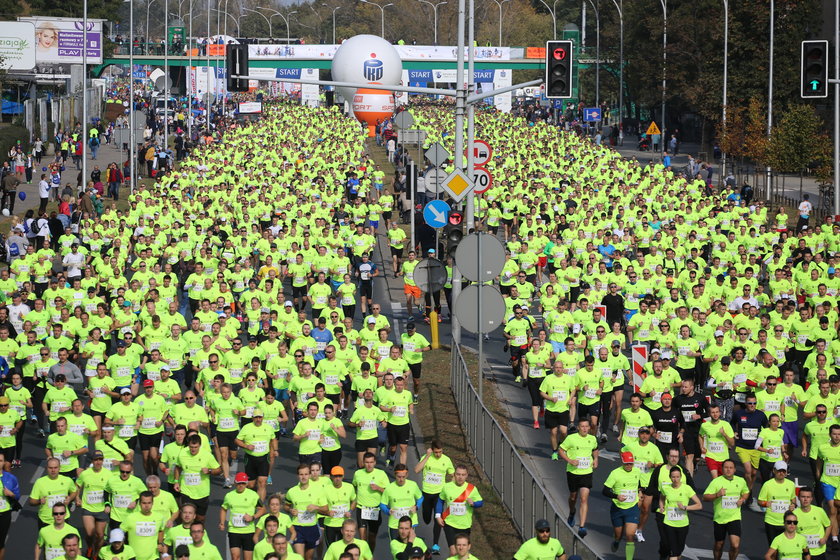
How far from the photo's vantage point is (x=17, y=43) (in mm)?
72500

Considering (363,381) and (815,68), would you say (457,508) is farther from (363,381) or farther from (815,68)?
(815,68)

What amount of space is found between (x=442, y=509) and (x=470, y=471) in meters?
3.56

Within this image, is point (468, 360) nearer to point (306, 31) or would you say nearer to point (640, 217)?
point (640, 217)

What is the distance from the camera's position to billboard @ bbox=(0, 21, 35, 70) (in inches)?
2847

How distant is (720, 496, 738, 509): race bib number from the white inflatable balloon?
185 ft

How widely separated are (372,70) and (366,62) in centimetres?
46

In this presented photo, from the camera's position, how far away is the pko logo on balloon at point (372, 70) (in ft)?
230

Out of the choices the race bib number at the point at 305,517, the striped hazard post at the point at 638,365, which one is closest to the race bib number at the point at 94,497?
the race bib number at the point at 305,517

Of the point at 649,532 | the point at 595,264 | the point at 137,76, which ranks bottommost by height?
the point at 649,532

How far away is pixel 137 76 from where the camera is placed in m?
125

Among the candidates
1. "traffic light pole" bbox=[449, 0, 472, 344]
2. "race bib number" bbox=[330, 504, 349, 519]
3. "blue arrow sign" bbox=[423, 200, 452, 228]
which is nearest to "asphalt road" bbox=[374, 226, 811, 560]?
"traffic light pole" bbox=[449, 0, 472, 344]

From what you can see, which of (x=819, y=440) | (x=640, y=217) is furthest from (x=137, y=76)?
(x=819, y=440)

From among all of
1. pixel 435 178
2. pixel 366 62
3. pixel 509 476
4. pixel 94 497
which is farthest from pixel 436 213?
pixel 366 62

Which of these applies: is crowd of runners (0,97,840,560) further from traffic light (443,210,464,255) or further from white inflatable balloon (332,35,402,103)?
white inflatable balloon (332,35,402,103)
